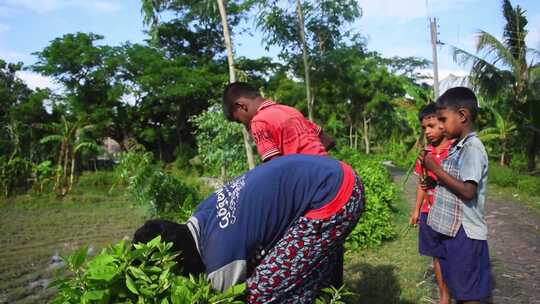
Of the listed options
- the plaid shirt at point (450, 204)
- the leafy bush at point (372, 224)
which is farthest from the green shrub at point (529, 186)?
the plaid shirt at point (450, 204)

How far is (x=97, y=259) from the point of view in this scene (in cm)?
147

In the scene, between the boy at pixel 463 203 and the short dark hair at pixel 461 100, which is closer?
the boy at pixel 463 203

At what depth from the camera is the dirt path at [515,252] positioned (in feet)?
13.4

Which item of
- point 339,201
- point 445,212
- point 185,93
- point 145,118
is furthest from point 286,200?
point 145,118

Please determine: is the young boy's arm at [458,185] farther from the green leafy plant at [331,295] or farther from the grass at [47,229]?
the grass at [47,229]

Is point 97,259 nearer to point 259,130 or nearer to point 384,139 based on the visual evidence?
point 259,130

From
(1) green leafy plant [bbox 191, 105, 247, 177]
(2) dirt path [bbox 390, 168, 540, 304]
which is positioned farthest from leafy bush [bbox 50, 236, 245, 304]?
(1) green leafy plant [bbox 191, 105, 247, 177]

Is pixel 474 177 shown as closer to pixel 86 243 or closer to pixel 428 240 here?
pixel 428 240

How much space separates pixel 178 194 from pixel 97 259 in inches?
201

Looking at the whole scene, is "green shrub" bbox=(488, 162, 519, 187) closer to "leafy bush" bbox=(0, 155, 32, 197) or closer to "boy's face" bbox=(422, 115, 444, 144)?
"boy's face" bbox=(422, 115, 444, 144)

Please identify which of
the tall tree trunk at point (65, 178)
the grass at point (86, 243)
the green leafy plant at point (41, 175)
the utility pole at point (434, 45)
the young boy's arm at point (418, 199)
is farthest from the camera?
the green leafy plant at point (41, 175)

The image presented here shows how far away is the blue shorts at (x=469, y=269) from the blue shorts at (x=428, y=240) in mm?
230

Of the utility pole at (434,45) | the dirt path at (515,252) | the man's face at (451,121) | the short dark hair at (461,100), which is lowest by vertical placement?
the dirt path at (515,252)

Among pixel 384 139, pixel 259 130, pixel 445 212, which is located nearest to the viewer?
pixel 259 130
